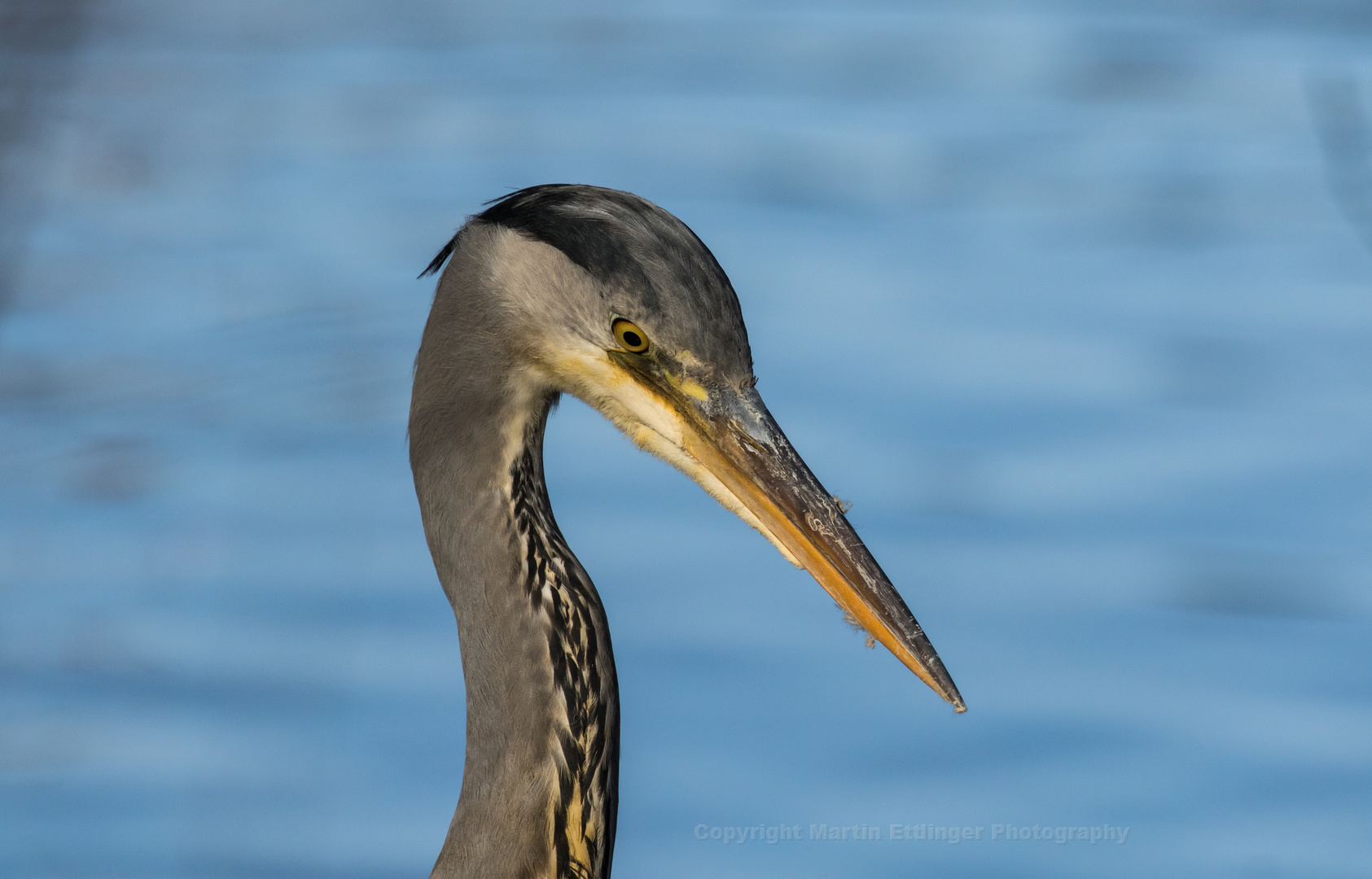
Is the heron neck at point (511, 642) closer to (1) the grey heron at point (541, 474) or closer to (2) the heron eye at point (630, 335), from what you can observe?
(1) the grey heron at point (541, 474)

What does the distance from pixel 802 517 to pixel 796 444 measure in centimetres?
336

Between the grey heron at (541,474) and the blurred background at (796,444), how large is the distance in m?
0.74

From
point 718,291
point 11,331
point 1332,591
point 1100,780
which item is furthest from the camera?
point 11,331

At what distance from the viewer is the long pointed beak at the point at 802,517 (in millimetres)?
2982

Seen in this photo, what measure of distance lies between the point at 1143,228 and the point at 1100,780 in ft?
12.1

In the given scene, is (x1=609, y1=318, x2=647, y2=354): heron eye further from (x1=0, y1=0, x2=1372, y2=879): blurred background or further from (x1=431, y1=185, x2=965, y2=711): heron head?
(x1=0, y1=0, x2=1372, y2=879): blurred background

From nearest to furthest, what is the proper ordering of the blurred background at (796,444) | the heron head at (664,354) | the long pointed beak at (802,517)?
the heron head at (664,354), the long pointed beak at (802,517), the blurred background at (796,444)

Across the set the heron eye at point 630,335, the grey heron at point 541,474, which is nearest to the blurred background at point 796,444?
the grey heron at point 541,474

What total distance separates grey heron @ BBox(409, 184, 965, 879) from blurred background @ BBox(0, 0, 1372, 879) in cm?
74

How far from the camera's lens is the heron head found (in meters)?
2.85

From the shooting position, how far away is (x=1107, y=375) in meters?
7.05

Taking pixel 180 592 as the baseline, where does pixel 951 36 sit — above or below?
above

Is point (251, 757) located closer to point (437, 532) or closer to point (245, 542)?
point (245, 542)

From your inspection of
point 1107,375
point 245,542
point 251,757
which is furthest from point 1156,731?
point 245,542
